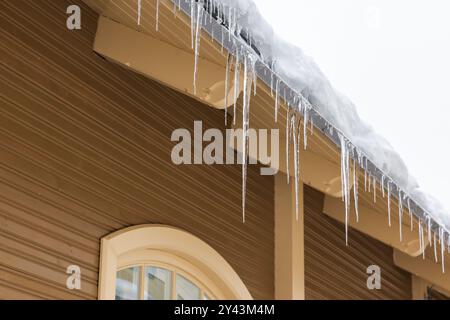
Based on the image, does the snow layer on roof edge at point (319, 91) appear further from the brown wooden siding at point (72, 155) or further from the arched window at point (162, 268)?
the arched window at point (162, 268)

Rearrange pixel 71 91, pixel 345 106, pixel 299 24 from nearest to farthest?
pixel 71 91, pixel 345 106, pixel 299 24

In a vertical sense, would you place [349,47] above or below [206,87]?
above

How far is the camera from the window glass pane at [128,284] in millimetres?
5016

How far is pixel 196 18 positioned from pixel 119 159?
1.18 metres

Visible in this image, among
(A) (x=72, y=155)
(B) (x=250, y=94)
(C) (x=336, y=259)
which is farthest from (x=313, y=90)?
(C) (x=336, y=259)

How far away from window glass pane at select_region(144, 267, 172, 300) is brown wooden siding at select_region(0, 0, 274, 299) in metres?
0.31

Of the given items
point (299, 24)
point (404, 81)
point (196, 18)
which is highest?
point (299, 24)

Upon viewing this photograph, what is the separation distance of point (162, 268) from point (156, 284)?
0.40 ft

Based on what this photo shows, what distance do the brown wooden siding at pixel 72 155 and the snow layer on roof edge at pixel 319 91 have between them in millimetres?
944

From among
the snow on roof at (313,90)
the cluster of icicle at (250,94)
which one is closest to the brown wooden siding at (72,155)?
the cluster of icicle at (250,94)

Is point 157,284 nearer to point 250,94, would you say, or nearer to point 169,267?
point 169,267

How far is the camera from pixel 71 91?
460cm

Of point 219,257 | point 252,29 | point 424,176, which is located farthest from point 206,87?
point 424,176
